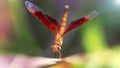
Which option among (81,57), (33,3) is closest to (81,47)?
(81,57)

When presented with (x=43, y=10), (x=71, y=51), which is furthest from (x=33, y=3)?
(x=71, y=51)

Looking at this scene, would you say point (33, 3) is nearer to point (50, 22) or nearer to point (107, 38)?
point (50, 22)

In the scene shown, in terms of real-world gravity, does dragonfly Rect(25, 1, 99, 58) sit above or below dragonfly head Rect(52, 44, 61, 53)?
above

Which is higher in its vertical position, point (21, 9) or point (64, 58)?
point (21, 9)

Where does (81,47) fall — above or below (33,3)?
below

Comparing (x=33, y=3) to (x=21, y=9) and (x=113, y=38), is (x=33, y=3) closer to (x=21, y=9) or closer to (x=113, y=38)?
(x=21, y=9)
